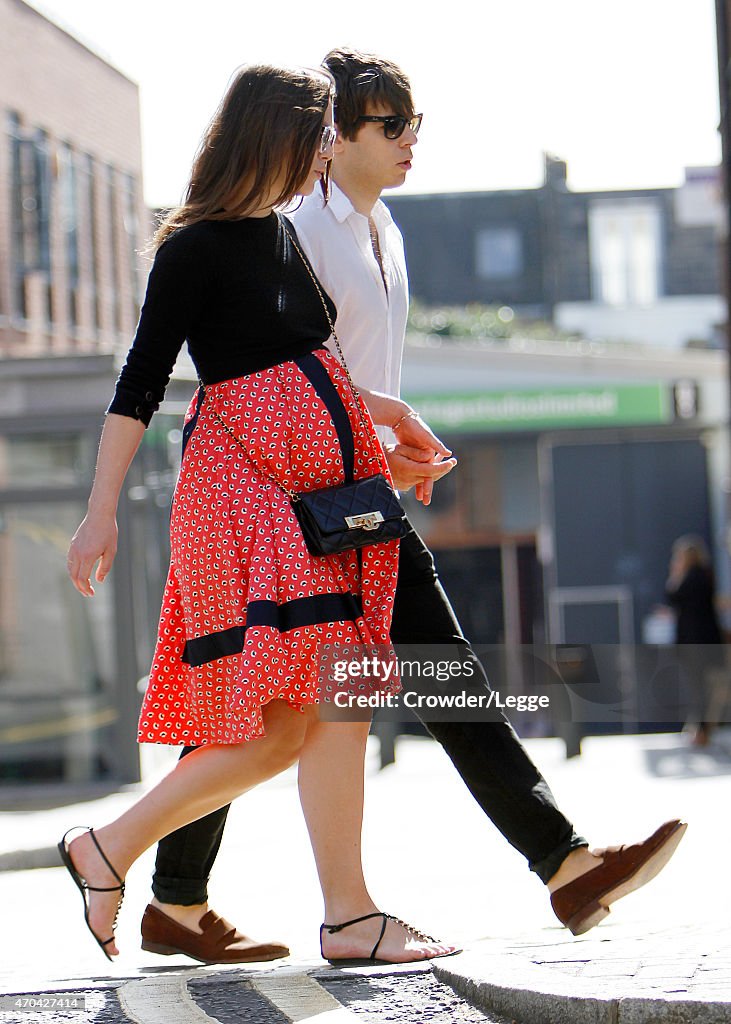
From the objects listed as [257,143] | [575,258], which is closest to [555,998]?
[257,143]

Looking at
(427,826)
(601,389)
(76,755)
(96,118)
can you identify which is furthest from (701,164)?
(427,826)

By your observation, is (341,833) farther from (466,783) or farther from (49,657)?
(49,657)

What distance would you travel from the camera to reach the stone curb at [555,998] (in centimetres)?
283

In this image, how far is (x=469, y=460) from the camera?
25562mm

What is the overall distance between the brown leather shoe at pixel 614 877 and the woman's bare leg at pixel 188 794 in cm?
64

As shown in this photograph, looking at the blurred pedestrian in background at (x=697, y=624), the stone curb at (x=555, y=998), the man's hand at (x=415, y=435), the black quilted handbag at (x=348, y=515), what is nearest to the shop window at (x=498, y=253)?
the blurred pedestrian in background at (x=697, y=624)

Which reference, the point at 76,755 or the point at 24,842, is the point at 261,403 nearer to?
the point at 24,842

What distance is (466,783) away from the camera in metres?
3.68

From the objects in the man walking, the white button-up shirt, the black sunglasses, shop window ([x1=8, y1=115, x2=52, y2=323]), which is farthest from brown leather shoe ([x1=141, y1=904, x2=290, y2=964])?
shop window ([x1=8, y1=115, x2=52, y2=323])

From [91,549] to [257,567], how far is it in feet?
1.01

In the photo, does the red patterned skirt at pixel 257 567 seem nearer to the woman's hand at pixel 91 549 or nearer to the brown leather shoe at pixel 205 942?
the woman's hand at pixel 91 549

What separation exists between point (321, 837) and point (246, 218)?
3.92ft

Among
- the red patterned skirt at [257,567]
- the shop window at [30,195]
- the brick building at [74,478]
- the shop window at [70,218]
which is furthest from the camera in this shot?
the shop window at [30,195]

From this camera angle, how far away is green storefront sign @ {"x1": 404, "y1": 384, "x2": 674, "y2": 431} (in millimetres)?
25297
